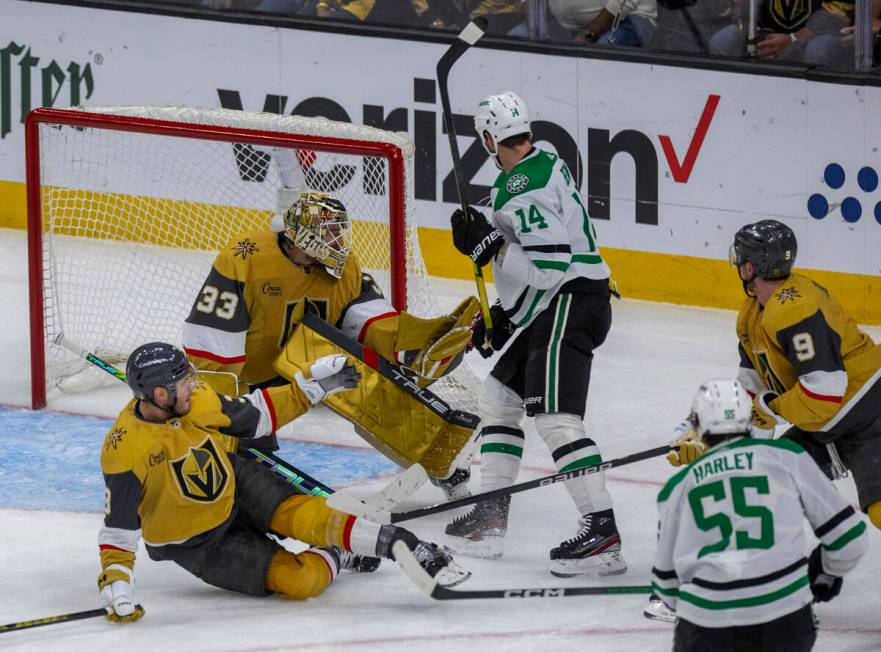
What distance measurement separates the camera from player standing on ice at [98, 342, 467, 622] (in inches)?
173

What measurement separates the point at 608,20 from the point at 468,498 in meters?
3.02

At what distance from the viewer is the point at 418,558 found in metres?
4.61

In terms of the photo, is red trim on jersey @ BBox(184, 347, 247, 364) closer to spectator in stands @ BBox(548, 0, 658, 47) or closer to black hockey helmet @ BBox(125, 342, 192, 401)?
black hockey helmet @ BBox(125, 342, 192, 401)

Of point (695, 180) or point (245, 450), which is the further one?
point (695, 180)

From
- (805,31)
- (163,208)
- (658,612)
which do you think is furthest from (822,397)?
(163,208)

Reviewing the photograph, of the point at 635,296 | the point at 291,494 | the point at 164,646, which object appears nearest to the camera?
the point at 164,646

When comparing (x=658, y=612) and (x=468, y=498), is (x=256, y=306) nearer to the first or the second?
(x=468, y=498)

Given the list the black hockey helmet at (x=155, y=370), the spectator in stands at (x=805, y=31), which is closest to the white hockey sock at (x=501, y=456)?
the black hockey helmet at (x=155, y=370)

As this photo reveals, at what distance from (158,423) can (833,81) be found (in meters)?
3.57

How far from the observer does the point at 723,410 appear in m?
3.49

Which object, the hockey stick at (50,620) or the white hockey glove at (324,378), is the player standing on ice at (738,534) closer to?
the white hockey glove at (324,378)

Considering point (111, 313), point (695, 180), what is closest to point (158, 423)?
point (111, 313)

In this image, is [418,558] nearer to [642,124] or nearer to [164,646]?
[164,646]

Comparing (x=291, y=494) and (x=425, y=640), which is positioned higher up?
(x=291, y=494)
